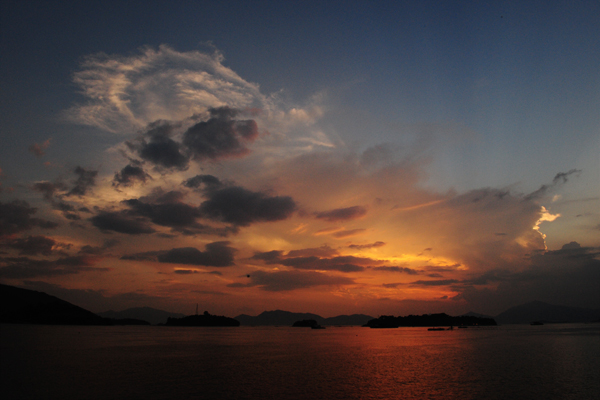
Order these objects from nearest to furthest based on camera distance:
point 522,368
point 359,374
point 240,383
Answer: point 240,383
point 359,374
point 522,368

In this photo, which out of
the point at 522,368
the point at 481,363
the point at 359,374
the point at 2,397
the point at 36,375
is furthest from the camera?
the point at 481,363

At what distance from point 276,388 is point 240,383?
228 inches

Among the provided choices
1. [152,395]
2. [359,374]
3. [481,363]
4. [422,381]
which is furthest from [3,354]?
[481,363]

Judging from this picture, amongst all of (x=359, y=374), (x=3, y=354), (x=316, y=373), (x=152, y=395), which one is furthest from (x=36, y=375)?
(x=359, y=374)

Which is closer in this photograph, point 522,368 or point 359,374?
point 359,374

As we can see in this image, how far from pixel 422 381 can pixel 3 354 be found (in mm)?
82744

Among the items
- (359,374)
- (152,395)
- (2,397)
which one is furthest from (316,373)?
(2,397)

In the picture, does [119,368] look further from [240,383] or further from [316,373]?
[316,373]

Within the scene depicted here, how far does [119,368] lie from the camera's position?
188 ft

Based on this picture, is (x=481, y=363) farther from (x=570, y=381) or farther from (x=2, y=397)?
(x=2, y=397)

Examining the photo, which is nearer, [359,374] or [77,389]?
[77,389]

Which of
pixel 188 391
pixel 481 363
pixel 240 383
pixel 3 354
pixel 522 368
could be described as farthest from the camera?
pixel 3 354

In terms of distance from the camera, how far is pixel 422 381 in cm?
4841

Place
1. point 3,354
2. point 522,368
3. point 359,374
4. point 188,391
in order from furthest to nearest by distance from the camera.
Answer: point 3,354
point 522,368
point 359,374
point 188,391
